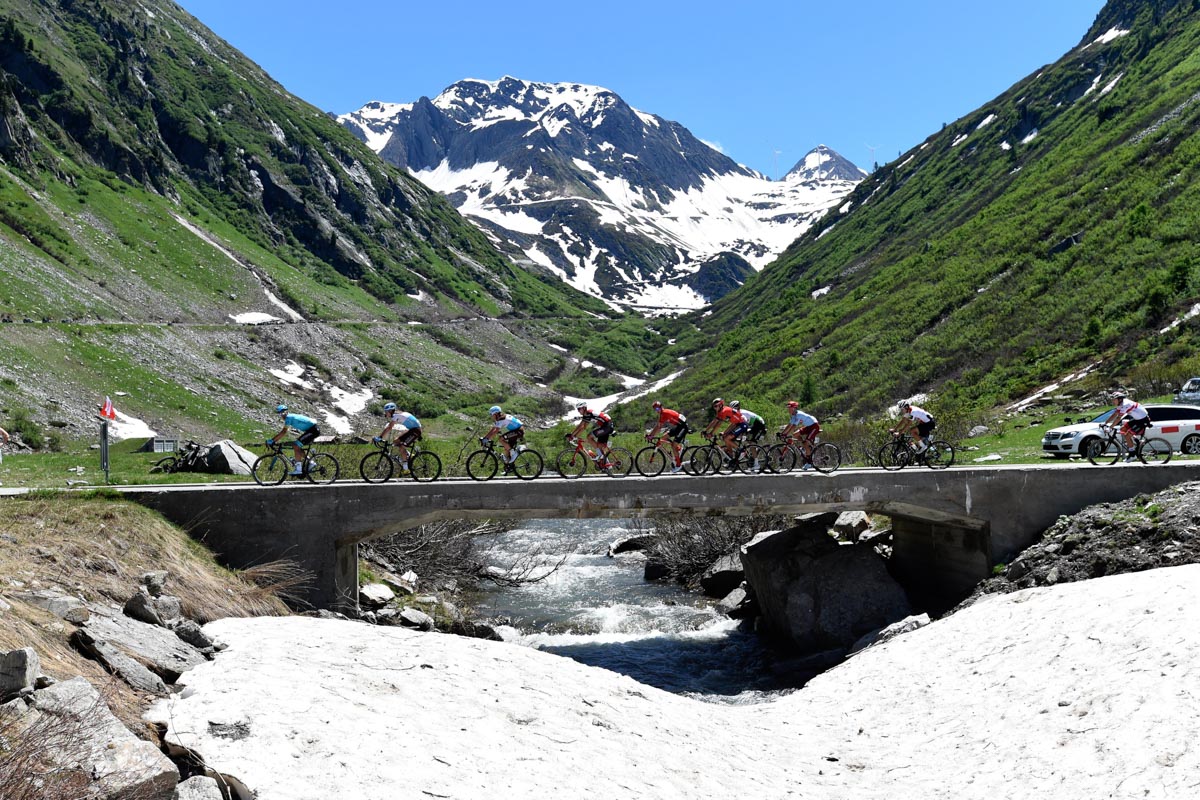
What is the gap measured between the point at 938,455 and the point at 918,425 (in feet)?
3.74

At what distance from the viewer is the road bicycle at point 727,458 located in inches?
948

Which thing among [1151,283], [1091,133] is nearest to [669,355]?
[1091,133]

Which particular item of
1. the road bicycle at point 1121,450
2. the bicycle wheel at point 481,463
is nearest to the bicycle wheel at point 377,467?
the bicycle wheel at point 481,463

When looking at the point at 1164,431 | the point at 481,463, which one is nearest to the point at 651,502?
the point at 481,463

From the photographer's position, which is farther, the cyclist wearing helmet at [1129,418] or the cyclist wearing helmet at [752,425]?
the cyclist wearing helmet at [752,425]

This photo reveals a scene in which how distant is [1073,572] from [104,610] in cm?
1826

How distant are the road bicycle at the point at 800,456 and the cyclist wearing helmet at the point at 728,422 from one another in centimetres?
118

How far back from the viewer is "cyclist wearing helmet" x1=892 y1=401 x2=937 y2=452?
77.8 ft

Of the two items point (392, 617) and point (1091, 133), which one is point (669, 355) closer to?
point (1091, 133)

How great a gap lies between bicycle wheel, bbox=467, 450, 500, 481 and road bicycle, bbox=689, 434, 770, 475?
545 cm

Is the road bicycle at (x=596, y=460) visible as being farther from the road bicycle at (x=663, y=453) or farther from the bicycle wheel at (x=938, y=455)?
the bicycle wheel at (x=938, y=455)

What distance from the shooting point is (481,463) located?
A: 77.5 ft

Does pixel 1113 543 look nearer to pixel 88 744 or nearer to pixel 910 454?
pixel 910 454

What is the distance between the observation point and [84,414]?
49.2m
